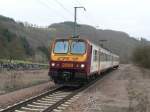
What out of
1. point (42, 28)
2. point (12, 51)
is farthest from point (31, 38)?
point (12, 51)

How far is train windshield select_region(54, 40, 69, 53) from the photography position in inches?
929

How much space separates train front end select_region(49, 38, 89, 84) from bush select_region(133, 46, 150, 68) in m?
54.1

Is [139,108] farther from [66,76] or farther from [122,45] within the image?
[122,45]

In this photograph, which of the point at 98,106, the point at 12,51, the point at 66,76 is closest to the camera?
the point at 98,106

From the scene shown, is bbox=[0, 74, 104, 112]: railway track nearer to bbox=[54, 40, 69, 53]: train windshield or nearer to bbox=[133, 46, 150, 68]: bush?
bbox=[54, 40, 69, 53]: train windshield

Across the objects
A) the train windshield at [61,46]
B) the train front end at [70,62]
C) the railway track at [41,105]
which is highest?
the train windshield at [61,46]

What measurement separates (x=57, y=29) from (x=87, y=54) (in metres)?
78.8

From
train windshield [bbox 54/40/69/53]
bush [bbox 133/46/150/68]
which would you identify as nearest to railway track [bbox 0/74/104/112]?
train windshield [bbox 54/40/69/53]

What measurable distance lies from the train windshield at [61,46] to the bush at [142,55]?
53.9 m

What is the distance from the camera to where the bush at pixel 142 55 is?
77188 millimetres

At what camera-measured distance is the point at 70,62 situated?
22906 mm

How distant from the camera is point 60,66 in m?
23.0

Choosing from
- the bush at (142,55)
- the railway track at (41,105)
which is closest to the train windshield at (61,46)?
the railway track at (41,105)

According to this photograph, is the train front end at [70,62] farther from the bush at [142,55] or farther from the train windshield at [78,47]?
the bush at [142,55]
